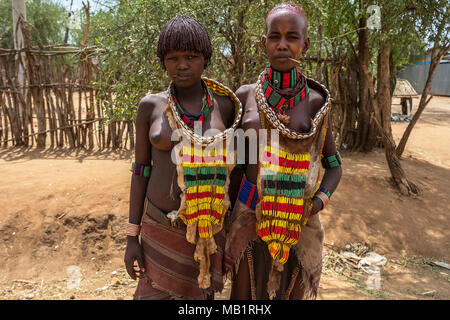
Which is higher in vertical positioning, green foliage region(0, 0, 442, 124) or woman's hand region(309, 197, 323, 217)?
green foliage region(0, 0, 442, 124)

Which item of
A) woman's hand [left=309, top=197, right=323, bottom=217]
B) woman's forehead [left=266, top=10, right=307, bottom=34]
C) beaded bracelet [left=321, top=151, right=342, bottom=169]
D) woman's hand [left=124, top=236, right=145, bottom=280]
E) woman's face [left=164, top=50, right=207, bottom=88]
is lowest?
woman's hand [left=124, top=236, right=145, bottom=280]

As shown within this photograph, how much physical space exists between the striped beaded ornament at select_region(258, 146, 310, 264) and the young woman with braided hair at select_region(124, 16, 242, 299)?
0.56 feet

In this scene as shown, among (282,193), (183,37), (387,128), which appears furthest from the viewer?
(387,128)

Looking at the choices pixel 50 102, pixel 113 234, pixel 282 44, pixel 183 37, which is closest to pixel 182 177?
pixel 183 37

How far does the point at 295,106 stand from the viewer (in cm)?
161

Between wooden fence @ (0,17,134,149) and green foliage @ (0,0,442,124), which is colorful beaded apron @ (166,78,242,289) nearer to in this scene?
green foliage @ (0,0,442,124)

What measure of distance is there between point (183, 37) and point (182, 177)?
1.87 ft

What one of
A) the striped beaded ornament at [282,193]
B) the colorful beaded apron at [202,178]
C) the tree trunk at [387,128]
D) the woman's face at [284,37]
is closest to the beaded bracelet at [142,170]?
the colorful beaded apron at [202,178]

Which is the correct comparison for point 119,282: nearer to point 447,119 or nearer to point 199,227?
point 199,227

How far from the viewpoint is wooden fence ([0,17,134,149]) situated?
244 inches

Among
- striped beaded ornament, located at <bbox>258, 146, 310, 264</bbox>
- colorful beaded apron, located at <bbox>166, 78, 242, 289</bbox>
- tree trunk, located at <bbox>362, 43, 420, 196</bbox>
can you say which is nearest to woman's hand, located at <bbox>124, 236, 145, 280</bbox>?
colorful beaded apron, located at <bbox>166, 78, 242, 289</bbox>

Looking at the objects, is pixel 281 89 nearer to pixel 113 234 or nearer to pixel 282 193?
pixel 282 193

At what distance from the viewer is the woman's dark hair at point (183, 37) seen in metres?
1.47
